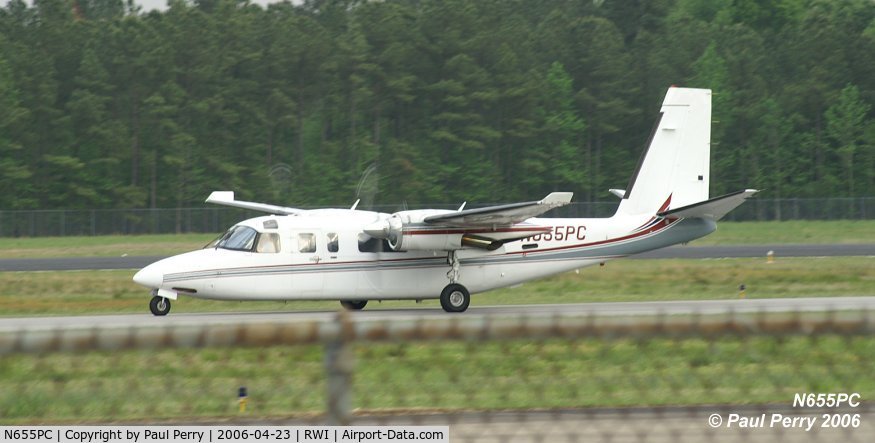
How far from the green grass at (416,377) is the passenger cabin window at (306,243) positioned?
12820 millimetres

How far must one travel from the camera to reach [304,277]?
20359 mm

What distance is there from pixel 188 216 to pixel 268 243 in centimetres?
3608

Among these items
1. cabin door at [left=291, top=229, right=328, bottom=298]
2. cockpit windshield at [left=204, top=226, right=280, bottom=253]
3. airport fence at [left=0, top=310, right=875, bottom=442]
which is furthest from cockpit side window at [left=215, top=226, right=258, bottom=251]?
airport fence at [left=0, top=310, right=875, bottom=442]

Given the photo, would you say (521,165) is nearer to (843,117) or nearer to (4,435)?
(843,117)

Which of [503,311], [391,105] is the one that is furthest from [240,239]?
[391,105]

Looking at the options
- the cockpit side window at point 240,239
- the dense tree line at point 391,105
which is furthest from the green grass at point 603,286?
the dense tree line at point 391,105

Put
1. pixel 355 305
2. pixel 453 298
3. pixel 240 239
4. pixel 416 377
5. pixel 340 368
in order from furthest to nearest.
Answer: pixel 355 305 < pixel 453 298 < pixel 240 239 < pixel 416 377 < pixel 340 368

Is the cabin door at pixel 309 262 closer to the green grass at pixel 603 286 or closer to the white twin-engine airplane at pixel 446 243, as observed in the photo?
the white twin-engine airplane at pixel 446 243

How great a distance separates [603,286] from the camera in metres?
27.4

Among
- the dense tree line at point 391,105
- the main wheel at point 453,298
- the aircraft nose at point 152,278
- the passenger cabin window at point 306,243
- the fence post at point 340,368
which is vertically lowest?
the main wheel at point 453,298

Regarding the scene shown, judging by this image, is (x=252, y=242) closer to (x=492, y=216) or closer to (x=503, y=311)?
(x=492, y=216)

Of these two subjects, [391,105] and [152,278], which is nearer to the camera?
[152,278]

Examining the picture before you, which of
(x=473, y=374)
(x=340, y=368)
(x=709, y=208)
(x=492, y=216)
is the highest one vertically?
(x=709, y=208)
